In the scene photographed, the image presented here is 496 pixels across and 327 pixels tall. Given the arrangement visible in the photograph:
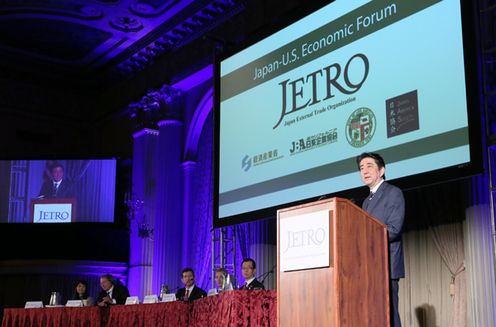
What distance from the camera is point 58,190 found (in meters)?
11.1

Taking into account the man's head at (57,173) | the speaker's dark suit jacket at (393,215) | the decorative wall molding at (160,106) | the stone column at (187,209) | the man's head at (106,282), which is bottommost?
the man's head at (106,282)

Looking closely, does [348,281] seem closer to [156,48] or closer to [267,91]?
[267,91]

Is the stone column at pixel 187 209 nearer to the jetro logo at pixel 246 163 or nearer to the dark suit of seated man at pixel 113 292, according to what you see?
the dark suit of seated man at pixel 113 292

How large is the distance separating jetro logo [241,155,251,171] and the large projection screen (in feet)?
0.03

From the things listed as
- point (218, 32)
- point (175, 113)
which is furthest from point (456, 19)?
point (175, 113)

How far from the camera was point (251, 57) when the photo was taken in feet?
22.4

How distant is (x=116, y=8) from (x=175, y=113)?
5.61 ft

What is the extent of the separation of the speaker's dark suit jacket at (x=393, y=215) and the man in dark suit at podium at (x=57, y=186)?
835 cm

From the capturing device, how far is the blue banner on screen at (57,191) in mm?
10898

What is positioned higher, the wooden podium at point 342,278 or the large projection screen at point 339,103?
the large projection screen at point 339,103

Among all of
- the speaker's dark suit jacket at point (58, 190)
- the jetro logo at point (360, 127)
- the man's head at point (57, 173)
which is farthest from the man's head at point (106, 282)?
the man's head at point (57, 173)

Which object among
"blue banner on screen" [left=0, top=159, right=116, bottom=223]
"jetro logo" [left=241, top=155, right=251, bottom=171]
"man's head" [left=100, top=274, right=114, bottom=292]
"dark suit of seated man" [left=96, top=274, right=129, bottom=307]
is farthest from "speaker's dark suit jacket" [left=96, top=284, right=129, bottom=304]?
"blue banner on screen" [left=0, top=159, right=116, bottom=223]

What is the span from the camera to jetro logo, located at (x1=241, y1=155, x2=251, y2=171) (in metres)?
6.59

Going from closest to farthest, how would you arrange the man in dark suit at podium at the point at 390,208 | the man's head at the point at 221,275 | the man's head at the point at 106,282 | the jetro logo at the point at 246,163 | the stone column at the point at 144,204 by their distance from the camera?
the man in dark suit at podium at the point at 390,208
the man's head at the point at 221,275
the jetro logo at the point at 246,163
the man's head at the point at 106,282
the stone column at the point at 144,204
